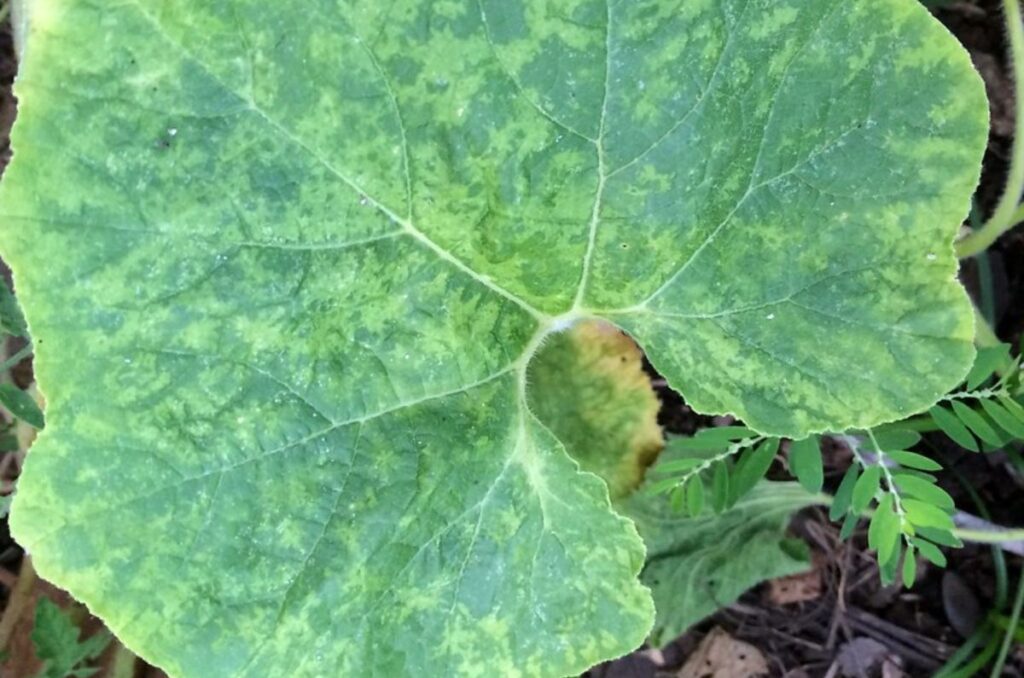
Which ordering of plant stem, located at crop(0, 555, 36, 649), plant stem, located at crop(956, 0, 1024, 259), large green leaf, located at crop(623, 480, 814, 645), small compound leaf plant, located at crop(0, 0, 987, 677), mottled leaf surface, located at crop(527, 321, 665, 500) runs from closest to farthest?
small compound leaf plant, located at crop(0, 0, 987, 677) < plant stem, located at crop(956, 0, 1024, 259) < mottled leaf surface, located at crop(527, 321, 665, 500) < plant stem, located at crop(0, 555, 36, 649) < large green leaf, located at crop(623, 480, 814, 645)

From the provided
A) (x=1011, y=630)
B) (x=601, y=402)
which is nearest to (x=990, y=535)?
(x=1011, y=630)

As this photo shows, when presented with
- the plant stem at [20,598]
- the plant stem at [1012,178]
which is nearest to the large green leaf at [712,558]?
the plant stem at [1012,178]

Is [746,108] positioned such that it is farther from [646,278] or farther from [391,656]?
[391,656]

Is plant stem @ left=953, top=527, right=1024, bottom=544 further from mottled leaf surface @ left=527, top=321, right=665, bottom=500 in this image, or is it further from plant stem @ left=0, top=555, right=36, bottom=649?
plant stem @ left=0, top=555, right=36, bottom=649

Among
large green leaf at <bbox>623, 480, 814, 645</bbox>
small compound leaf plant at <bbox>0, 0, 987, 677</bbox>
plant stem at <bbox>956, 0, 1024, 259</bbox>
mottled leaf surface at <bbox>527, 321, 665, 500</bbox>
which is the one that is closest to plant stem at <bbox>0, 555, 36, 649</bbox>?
small compound leaf plant at <bbox>0, 0, 987, 677</bbox>

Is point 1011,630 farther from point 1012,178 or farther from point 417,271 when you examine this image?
point 417,271

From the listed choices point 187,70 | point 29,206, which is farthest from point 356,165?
point 29,206
